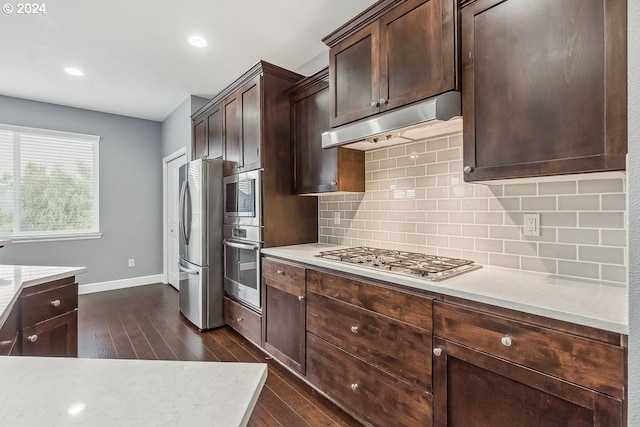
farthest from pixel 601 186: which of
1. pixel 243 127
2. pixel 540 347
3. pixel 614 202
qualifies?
pixel 243 127

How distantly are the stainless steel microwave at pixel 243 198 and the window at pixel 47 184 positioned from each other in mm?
2842

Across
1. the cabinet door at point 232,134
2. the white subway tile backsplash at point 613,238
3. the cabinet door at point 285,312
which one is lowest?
the cabinet door at point 285,312

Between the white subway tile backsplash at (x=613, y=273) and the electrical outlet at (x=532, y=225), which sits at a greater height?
the electrical outlet at (x=532, y=225)

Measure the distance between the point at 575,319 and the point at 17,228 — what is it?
575 cm

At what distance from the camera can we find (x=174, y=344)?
286 cm

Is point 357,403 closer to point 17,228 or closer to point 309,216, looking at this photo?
point 309,216

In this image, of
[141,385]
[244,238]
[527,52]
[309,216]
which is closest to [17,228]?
[244,238]

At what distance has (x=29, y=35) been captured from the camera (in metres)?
2.63

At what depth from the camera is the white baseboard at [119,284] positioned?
4543 mm

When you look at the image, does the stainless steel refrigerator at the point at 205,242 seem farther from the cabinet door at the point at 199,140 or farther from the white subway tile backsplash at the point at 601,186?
the white subway tile backsplash at the point at 601,186

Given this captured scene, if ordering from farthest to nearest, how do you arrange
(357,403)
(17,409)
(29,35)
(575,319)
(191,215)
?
1. (191,215)
2. (29,35)
3. (357,403)
4. (575,319)
5. (17,409)

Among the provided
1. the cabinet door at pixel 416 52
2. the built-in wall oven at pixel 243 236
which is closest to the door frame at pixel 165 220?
the built-in wall oven at pixel 243 236

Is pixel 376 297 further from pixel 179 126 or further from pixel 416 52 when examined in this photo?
pixel 179 126

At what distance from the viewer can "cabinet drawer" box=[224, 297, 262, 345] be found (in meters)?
2.66
